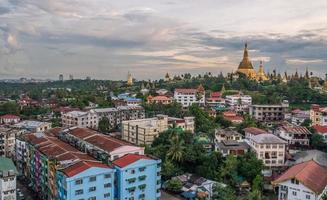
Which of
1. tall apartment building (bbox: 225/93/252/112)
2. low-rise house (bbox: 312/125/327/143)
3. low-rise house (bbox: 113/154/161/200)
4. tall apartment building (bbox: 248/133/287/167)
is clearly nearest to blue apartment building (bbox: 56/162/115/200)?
low-rise house (bbox: 113/154/161/200)

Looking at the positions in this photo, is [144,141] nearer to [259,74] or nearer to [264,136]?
[264,136]

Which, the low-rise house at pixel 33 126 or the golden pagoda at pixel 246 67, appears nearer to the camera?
the low-rise house at pixel 33 126

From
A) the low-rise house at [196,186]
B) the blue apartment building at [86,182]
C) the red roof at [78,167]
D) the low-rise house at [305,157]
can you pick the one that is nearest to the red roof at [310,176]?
the low-rise house at [305,157]

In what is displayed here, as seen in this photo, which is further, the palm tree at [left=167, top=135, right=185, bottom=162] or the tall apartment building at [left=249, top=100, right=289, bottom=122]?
the tall apartment building at [left=249, top=100, right=289, bottom=122]

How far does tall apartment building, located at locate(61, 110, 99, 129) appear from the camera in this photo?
3347 centimetres

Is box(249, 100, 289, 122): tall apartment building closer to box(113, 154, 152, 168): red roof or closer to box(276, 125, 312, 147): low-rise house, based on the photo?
box(276, 125, 312, 147): low-rise house

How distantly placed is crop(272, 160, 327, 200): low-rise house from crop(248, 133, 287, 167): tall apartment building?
393 centimetres

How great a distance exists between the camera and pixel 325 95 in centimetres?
4022

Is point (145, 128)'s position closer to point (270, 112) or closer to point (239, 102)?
point (270, 112)

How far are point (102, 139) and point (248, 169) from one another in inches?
327

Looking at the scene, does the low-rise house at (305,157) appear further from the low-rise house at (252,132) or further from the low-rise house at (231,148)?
the low-rise house at (231,148)

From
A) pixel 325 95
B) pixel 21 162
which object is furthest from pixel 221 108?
pixel 21 162

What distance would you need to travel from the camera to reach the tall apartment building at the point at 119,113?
116ft

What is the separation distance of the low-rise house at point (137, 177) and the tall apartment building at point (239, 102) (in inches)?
931
